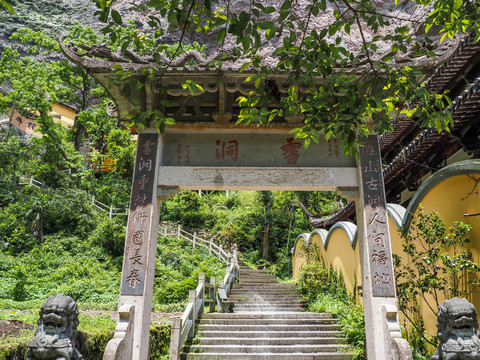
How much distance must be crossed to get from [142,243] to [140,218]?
0.33 metres

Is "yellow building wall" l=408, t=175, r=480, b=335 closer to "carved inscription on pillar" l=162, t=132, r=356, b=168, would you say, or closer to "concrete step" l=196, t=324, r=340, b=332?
"carved inscription on pillar" l=162, t=132, r=356, b=168

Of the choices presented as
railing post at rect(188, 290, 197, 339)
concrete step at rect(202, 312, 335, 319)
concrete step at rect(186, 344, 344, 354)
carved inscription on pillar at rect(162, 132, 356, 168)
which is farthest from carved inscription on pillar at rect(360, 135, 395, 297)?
concrete step at rect(202, 312, 335, 319)

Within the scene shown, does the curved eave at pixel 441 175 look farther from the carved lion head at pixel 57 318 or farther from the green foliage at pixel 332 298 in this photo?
the carved lion head at pixel 57 318

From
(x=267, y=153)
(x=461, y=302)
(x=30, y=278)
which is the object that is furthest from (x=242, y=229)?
(x=461, y=302)

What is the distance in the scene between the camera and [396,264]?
20.1ft

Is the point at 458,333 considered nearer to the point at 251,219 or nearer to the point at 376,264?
the point at 376,264

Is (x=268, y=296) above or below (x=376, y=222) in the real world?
below

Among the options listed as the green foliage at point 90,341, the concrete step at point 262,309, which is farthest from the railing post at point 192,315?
the concrete step at point 262,309

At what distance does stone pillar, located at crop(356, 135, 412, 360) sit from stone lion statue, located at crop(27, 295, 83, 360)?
10.6 ft

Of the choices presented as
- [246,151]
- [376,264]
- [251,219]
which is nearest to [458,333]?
[376,264]

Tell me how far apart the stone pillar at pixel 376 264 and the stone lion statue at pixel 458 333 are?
101 cm

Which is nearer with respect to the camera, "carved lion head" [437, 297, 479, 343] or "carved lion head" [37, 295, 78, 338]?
"carved lion head" [437, 297, 479, 343]

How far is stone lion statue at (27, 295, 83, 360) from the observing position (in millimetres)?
3426

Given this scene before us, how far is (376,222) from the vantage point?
5094 mm
